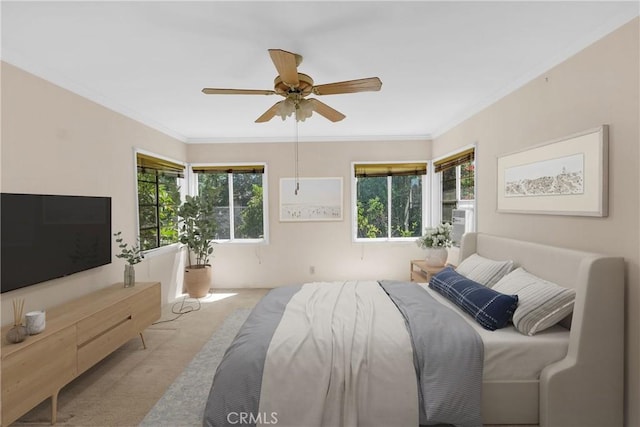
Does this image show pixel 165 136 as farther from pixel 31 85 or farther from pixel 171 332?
pixel 171 332

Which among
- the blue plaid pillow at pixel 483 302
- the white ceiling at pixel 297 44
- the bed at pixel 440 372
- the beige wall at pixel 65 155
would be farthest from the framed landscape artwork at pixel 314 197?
the bed at pixel 440 372

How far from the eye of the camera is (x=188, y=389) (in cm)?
241

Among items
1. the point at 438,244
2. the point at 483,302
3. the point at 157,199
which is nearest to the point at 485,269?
the point at 483,302

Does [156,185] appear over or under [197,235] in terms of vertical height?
over

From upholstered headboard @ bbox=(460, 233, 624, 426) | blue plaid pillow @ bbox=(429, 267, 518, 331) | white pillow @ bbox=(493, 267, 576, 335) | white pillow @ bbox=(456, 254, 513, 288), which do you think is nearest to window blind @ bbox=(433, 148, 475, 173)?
white pillow @ bbox=(456, 254, 513, 288)

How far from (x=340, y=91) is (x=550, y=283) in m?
1.97

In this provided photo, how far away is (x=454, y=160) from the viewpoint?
13.8ft

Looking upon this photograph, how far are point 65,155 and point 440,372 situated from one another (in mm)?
3392

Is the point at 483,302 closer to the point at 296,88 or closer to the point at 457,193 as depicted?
the point at 296,88

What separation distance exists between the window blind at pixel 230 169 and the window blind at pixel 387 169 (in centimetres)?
163

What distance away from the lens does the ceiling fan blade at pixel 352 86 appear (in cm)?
205

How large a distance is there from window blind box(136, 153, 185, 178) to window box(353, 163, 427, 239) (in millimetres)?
2839

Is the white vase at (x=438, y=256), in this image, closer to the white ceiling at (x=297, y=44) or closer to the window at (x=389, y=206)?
the window at (x=389, y=206)

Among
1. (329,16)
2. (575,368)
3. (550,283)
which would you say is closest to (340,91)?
(329,16)
